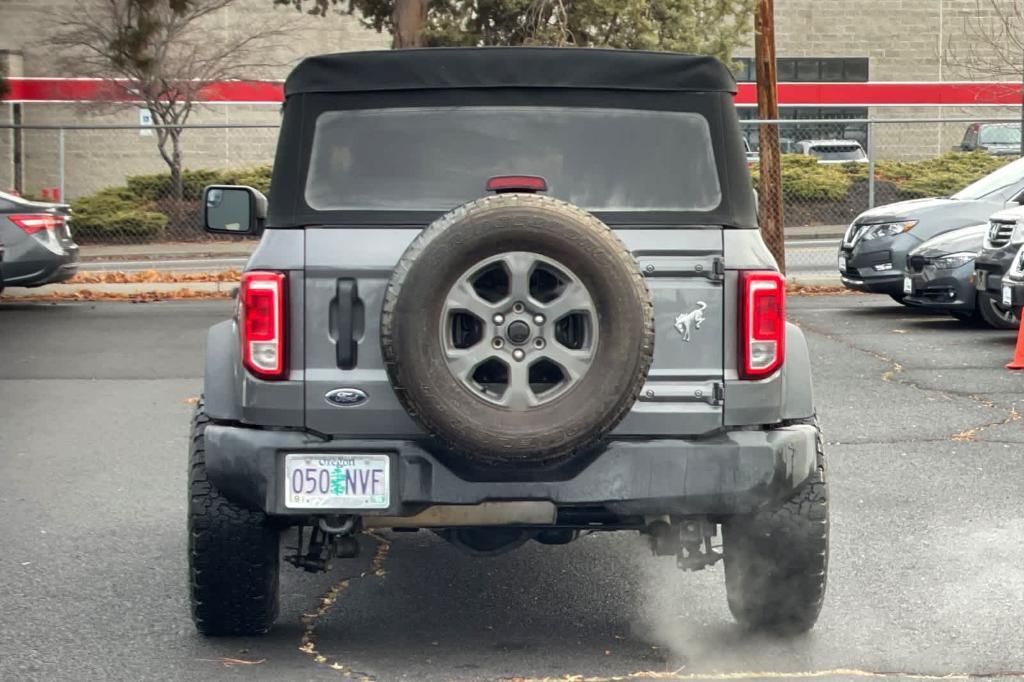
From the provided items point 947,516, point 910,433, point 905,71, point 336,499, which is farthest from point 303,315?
point 905,71

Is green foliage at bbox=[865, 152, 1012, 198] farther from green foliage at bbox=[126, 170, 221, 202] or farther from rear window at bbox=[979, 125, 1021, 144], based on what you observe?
green foliage at bbox=[126, 170, 221, 202]

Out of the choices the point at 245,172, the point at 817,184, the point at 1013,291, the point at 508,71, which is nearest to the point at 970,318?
the point at 1013,291

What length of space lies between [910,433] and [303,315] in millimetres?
5597

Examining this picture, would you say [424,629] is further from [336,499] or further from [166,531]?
[166,531]

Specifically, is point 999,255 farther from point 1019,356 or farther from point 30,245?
point 30,245

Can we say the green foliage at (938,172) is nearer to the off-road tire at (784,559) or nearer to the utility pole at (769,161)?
the utility pole at (769,161)

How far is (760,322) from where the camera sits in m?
5.11

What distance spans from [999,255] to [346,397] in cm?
1012

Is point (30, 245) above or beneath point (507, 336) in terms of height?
beneath

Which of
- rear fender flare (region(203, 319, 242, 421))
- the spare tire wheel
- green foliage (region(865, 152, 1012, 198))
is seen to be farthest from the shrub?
the spare tire wheel

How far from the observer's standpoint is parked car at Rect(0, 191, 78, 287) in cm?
1695

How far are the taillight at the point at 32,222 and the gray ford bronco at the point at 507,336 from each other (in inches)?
483

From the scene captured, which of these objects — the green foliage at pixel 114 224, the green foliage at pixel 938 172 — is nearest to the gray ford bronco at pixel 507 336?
the green foliage at pixel 114 224

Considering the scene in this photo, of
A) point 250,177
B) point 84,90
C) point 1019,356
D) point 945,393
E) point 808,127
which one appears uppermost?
point 84,90
